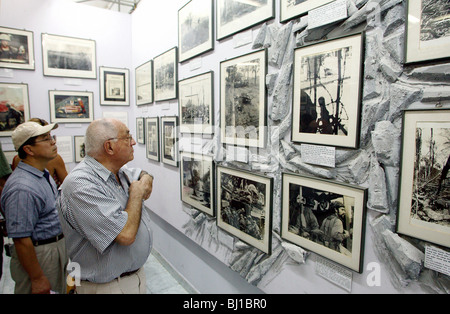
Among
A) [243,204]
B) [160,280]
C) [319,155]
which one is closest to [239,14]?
[319,155]

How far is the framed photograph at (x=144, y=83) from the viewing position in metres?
4.00

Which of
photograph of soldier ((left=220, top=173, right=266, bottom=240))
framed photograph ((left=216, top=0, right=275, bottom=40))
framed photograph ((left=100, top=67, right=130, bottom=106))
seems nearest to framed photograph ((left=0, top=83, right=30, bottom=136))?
framed photograph ((left=100, top=67, right=130, bottom=106))

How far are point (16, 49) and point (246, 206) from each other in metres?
4.43

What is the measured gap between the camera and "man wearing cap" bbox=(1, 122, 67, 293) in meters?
2.00

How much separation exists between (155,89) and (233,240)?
2.55 m

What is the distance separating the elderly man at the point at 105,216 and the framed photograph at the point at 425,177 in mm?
1487

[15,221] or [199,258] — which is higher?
[15,221]

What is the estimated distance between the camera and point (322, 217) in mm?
1621

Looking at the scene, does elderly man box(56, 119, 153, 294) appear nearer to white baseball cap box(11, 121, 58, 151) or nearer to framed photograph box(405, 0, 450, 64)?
white baseball cap box(11, 121, 58, 151)

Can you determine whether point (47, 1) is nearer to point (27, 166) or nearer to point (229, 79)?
point (27, 166)

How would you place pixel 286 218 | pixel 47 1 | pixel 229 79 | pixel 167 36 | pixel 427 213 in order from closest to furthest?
pixel 427 213 < pixel 286 218 < pixel 229 79 < pixel 167 36 < pixel 47 1

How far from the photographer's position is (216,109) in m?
2.52

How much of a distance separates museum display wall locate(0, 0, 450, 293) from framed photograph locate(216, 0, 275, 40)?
0.04 feet

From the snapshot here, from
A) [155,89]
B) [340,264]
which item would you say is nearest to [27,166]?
[155,89]
